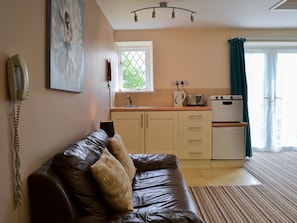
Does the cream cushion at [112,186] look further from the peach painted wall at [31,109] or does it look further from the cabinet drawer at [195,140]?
the cabinet drawer at [195,140]

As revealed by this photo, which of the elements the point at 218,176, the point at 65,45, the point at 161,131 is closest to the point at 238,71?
the point at 161,131

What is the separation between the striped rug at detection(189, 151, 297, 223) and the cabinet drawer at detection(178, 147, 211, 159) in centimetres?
70

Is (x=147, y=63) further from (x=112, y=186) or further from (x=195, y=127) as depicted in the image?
(x=112, y=186)

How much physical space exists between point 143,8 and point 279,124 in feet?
12.0

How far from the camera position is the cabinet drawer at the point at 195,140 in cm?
433

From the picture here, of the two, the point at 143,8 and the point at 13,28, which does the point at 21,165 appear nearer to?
the point at 13,28

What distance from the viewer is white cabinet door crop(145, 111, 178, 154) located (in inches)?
169

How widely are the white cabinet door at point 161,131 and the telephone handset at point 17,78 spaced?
10.1 ft

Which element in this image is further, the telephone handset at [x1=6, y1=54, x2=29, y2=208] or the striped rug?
the striped rug

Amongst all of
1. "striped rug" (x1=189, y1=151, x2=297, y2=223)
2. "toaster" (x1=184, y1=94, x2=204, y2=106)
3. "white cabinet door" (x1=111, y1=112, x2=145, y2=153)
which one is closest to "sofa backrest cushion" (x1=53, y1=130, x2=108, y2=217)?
"striped rug" (x1=189, y1=151, x2=297, y2=223)

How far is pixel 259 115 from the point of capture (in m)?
5.38

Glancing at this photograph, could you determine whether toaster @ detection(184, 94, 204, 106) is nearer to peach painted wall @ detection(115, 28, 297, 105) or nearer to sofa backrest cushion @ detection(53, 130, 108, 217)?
peach painted wall @ detection(115, 28, 297, 105)

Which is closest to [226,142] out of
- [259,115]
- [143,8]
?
[259,115]

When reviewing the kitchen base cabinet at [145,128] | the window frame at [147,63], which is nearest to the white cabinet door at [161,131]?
the kitchen base cabinet at [145,128]
